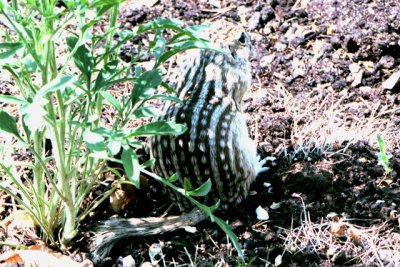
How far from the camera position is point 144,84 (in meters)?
2.92

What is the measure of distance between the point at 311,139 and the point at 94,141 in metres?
1.84

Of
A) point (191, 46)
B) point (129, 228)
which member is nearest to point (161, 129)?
point (191, 46)

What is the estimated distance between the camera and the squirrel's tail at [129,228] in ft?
11.3

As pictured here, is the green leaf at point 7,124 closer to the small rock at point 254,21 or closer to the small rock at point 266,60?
the small rock at point 266,60

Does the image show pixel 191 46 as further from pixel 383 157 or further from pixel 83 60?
pixel 383 157

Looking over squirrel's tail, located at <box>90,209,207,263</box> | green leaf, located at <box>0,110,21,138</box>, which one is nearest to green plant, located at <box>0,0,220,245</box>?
green leaf, located at <box>0,110,21,138</box>

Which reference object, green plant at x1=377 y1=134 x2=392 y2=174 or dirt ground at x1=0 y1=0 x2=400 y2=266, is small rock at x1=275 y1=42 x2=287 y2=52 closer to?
dirt ground at x1=0 y1=0 x2=400 y2=266

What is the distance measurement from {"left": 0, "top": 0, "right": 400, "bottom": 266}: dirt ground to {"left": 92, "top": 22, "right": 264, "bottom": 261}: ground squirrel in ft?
0.26

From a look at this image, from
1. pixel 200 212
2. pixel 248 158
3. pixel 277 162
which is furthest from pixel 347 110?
pixel 200 212

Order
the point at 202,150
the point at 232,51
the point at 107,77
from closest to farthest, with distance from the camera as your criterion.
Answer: the point at 107,77 < the point at 202,150 < the point at 232,51

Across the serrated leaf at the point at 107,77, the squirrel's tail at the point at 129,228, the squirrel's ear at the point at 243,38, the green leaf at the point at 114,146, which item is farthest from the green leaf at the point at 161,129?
the squirrel's ear at the point at 243,38

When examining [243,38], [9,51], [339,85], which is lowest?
[339,85]

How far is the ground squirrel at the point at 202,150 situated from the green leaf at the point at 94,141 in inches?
35.2

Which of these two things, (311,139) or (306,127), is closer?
(311,139)
